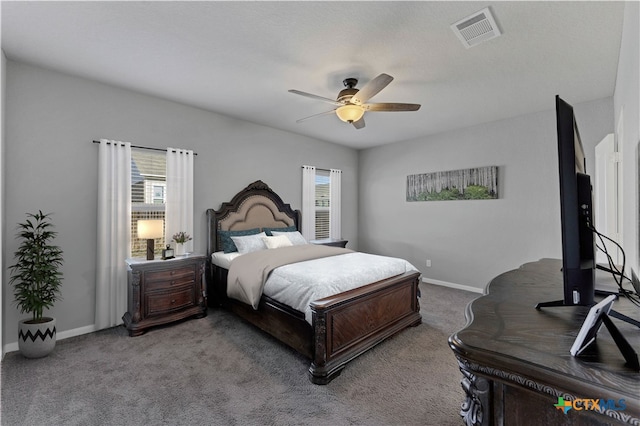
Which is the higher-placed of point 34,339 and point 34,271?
point 34,271

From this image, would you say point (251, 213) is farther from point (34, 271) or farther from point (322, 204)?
point (34, 271)

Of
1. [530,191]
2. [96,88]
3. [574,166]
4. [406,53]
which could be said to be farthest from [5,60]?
[530,191]

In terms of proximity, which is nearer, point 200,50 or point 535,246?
point 200,50

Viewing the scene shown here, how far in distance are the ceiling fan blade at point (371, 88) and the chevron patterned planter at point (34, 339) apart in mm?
3556

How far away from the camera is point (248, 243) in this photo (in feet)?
13.0

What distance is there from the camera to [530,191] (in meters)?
4.06

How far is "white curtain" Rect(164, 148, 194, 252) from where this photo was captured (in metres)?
3.68

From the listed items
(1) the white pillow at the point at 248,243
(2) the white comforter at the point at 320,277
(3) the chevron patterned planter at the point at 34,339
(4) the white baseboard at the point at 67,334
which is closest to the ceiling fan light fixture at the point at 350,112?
(2) the white comforter at the point at 320,277

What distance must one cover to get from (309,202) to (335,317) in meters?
3.22

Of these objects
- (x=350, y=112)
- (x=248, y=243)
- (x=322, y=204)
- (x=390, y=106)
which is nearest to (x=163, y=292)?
(x=248, y=243)

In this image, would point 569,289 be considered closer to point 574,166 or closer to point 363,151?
point 574,166

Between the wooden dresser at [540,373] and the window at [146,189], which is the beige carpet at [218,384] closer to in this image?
the window at [146,189]

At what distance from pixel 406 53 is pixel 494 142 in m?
2.70

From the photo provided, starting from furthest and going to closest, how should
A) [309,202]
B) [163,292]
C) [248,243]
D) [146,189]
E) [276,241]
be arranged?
1. [309,202]
2. [276,241]
3. [248,243]
4. [146,189]
5. [163,292]
